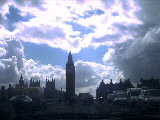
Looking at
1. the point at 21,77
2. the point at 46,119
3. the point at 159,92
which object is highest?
the point at 21,77

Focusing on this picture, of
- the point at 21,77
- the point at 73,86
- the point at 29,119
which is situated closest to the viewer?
the point at 29,119

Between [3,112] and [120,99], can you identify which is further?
[120,99]

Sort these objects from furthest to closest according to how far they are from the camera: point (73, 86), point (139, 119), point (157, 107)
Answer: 1. point (73, 86)
2. point (157, 107)
3. point (139, 119)

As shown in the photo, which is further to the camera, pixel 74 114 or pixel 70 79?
pixel 70 79

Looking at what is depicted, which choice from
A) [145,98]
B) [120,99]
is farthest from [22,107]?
[120,99]

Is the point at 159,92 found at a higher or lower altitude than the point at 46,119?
higher

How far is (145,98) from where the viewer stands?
2266 centimetres

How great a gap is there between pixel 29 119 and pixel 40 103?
13.6m

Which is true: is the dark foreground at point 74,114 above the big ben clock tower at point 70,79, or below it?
below

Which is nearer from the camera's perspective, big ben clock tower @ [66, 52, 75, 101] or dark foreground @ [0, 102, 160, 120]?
dark foreground @ [0, 102, 160, 120]

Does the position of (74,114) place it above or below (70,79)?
below

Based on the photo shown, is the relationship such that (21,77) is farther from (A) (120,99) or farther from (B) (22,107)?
(B) (22,107)

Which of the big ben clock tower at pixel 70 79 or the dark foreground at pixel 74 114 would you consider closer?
the dark foreground at pixel 74 114

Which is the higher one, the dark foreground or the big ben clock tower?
the big ben clock tower
